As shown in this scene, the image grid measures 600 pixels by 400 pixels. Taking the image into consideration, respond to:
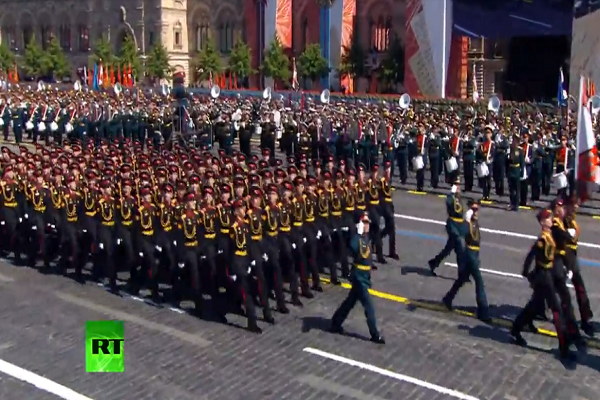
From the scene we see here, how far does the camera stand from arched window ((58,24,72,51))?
74.4 meters

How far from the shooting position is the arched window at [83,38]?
72562 millimetres

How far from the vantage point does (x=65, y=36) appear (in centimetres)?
7475

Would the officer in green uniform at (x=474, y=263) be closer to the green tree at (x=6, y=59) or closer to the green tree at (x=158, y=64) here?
the green tree at (x=158, y=64)

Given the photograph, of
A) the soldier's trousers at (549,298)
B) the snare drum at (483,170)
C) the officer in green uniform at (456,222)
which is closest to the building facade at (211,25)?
the snare drum at (483,170)

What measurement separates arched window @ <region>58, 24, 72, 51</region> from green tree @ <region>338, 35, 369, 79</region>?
32.8 meters

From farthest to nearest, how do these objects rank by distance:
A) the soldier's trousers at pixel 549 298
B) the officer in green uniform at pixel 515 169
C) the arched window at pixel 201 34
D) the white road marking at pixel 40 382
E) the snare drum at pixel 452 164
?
the arched window at pixel 201 34, the snare drum at pixel 452 164, the officer in green uniform at pixel 515 169, the soldier's trousers at pixel 549 298, the white road marking at pixel 40 382

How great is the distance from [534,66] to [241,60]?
67.3 ft

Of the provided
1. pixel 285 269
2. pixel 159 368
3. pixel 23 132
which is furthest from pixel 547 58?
pixel 159 368

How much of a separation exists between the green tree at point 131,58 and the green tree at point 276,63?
1109 cm

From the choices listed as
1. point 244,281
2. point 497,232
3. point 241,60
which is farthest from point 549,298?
point 241,60

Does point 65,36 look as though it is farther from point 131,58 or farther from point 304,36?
point 304,36

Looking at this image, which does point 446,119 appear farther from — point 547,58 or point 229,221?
point 547,58

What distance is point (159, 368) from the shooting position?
33.7 feet

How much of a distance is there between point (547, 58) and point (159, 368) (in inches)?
1619
